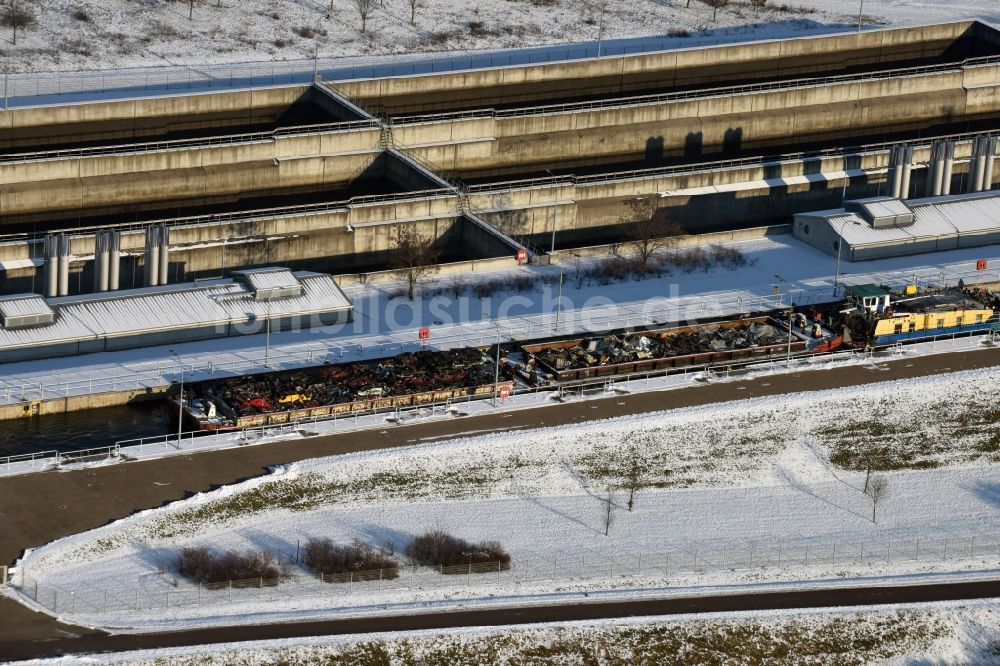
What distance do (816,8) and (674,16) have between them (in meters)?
13.8

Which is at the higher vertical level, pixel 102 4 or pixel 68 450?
pixel 102 4

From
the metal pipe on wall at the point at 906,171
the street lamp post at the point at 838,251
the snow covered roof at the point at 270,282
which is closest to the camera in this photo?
the snow covered roof at the point at 270,282

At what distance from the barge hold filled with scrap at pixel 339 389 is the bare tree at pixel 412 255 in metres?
10.7

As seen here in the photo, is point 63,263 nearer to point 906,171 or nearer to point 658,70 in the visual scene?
point 658,70

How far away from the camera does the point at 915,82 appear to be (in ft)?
527

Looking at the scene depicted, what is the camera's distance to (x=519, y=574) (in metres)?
93.8

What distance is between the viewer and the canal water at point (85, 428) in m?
104

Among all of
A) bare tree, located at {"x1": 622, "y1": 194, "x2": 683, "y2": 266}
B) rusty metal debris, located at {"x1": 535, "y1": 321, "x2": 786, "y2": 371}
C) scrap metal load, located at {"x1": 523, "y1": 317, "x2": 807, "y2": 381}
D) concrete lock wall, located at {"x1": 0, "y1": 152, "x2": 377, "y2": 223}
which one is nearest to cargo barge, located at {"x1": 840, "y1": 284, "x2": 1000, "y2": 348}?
scrap metal load, located at {"x1": 523, "y1": 317, "x2": 807, "y2": 381}

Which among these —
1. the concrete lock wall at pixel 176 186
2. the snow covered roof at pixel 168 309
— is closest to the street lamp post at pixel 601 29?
the concrete lock wall at pixel 176 186

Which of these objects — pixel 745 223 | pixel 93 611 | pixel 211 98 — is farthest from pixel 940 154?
pixel 93 611

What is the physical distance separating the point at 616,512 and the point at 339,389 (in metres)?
17.6

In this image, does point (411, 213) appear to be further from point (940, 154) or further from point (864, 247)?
point (940, 154)

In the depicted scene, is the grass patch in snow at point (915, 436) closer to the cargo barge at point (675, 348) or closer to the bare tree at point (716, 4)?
the cargo barge at point (675, 348)

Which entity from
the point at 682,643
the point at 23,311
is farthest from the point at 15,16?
the point at 682,643
